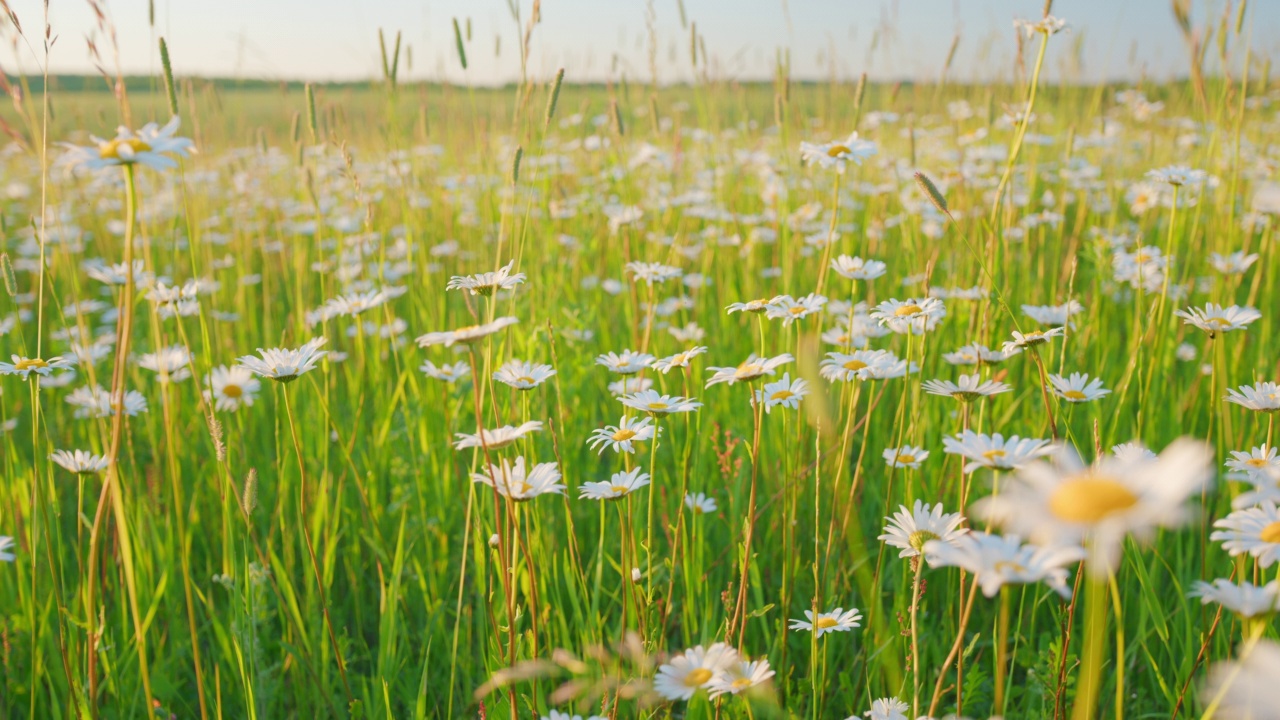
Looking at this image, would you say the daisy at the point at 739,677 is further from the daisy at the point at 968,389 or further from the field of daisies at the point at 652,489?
the daisy at the point at 968,389

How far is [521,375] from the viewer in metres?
1.39

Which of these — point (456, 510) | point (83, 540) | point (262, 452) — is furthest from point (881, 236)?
point (83, 540)

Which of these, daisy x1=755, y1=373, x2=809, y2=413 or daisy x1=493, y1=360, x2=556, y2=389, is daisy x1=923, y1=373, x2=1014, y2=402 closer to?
daisy x1=755, y1=373, x2=809, y2=413

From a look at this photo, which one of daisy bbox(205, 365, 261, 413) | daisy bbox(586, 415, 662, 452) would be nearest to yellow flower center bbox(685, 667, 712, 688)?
daisy bbox(586, 415, 662, 452)

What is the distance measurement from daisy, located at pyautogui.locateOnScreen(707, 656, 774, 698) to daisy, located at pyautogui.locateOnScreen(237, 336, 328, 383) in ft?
2.60

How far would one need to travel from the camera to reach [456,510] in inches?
73.6

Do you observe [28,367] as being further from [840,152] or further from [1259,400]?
[1259,400]

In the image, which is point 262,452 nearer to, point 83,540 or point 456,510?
point 83,540

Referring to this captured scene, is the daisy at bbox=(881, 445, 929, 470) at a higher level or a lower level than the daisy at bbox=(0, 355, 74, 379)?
lower

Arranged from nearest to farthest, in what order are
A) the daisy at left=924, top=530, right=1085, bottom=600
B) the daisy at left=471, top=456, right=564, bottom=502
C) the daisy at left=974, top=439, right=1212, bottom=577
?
the daisy at left=974, top=439, right=1212, bottom=577
the daisy at left=924, top=530, right=1085, bottom=600
the daisy at left=471, top=456, right=564, bottom=502

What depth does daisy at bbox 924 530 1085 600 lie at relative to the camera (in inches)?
24.3

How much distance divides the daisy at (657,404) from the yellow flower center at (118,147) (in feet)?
2.38

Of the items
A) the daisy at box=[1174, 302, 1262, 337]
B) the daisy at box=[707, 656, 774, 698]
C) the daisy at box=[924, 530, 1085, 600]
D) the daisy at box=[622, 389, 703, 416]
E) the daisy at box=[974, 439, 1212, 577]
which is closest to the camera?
the daisy at box=[974, 439, 1212, 577]

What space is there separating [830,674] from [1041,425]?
95 centimetres
